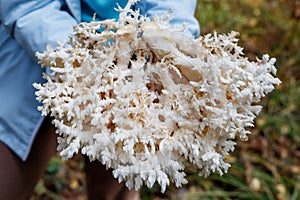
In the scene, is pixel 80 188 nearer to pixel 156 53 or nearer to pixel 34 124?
pixel 34 124

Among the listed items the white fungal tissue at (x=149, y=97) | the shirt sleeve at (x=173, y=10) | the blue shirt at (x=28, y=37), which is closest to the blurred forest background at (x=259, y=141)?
the blue shirt at (x=28, y=37)

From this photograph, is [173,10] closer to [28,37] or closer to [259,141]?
[28,37]

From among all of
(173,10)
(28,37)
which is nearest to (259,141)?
(173,10)

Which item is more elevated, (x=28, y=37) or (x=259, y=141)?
(x=28, y=37)

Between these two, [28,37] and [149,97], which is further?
[28,37]

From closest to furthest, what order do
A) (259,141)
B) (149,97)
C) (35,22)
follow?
(149,97) < (35,22) < (259,141)

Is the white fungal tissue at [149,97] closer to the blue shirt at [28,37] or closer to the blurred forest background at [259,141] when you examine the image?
the blue shirt at [28,37]

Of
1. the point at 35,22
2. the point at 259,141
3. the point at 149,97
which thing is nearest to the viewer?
the point at 149,97
